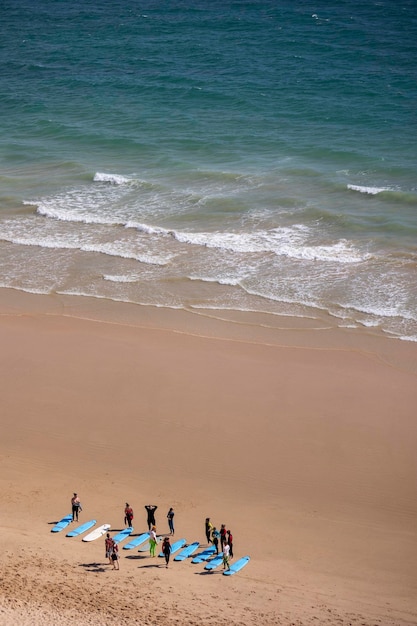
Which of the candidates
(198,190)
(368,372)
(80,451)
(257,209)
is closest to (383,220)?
(257,209)

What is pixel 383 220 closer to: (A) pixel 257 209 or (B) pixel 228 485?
(A) pixel 257 209

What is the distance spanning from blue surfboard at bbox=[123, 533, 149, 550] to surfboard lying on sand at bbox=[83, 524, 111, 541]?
729mm

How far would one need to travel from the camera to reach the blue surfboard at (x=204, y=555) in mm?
19672

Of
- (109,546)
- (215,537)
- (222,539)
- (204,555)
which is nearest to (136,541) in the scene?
(109,546)

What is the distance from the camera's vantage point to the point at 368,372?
27094mm

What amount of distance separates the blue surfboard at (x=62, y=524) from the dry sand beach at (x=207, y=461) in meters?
0.25

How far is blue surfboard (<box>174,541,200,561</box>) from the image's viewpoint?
19.7 meters

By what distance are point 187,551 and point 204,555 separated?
47 cm

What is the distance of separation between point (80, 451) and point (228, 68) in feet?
132

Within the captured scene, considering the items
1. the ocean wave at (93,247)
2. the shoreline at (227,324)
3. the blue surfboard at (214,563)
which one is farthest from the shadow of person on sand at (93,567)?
the ocean wave at (93,247)

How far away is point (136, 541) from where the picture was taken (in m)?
20.3

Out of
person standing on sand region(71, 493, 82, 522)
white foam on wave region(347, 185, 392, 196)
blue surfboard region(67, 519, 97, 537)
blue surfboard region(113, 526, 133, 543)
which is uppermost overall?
white foam on wave region(347, 185, 392, 196)

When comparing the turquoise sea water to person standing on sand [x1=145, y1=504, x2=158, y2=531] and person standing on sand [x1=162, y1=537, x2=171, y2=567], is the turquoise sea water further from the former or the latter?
person standing on sand [x1=162, y1=537, x2=171, y2=567]

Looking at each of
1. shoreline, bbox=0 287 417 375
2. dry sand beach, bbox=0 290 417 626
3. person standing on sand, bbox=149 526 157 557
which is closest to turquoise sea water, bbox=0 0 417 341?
shoreline, bbox=0 287 417 375
